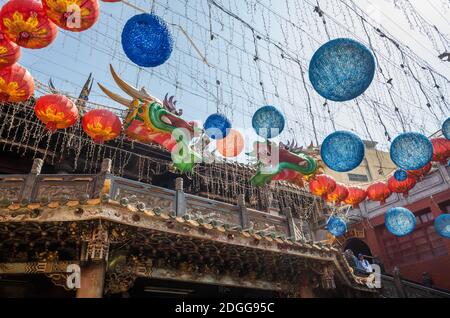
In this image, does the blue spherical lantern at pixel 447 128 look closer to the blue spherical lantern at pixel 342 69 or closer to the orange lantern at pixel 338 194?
the orange lantern at pixel 338 194

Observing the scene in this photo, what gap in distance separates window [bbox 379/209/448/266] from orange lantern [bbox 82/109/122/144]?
14.0 metres

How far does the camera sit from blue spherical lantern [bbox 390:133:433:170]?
6324 mm

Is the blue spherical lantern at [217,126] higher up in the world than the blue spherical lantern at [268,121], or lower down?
higher up

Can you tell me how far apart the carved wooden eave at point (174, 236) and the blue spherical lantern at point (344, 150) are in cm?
236

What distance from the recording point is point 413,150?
6.34 m

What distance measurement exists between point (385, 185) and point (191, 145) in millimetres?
5829

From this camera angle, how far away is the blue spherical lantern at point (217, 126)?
7285 mm

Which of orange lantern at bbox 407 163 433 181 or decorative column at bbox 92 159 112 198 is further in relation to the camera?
orange lantern at bbox 407 163 433 181

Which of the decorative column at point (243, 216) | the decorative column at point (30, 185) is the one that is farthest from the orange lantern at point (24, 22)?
the decorative column at point (243, 216)

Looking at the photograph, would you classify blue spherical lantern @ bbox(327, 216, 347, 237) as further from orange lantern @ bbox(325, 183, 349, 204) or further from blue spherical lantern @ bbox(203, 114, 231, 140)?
blue spherical lantern @ bbox(203, 114, 231, 140)

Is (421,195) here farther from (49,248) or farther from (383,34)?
(49,248)

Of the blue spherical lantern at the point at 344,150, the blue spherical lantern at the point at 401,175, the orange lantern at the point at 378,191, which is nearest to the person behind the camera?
the blue spherical lantern at the point at 344,150

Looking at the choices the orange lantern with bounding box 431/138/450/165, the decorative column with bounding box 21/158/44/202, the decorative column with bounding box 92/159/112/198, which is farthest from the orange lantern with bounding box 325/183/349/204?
the decorative column with bounding box 21/158/44/202

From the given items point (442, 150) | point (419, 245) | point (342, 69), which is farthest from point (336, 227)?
point (342, 69)
